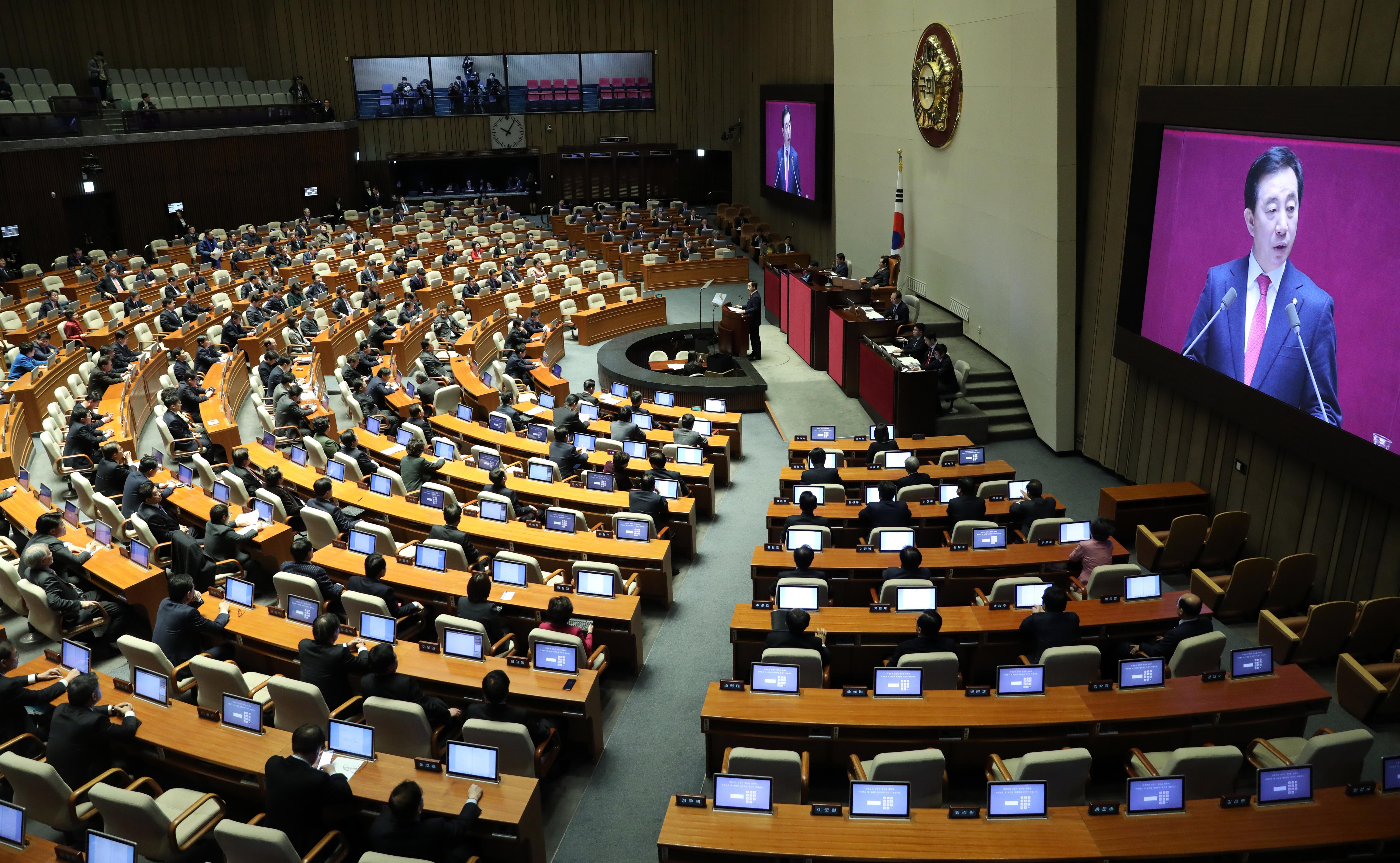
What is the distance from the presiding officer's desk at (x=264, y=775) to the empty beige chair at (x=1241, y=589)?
5.85 meters

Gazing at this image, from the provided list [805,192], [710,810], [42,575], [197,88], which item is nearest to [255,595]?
[42,575]

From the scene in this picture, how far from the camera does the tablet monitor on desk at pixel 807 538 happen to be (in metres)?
8.06

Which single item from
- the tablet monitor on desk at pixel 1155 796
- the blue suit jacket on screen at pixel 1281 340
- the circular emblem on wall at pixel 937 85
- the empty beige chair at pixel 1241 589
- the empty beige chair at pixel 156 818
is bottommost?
the empty beige chair at pixel 1241 589

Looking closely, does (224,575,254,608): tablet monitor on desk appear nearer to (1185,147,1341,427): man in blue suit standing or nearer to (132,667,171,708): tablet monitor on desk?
(132,667,171,708): tablet monitor on desk

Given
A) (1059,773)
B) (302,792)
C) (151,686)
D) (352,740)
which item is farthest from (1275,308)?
(151,686)

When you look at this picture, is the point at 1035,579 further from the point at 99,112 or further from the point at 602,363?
the point at 99,112

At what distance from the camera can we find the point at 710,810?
4836 millimetres

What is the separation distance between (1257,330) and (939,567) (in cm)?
356

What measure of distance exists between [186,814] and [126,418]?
8.34 metres

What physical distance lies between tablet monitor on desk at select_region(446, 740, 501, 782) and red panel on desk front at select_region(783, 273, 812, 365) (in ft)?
36.5

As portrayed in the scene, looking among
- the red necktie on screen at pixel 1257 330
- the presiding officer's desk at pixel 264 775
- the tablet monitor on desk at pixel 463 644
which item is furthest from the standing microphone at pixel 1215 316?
the presiding officer's desk at pixel 264 775

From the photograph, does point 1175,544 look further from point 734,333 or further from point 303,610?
point 734,333

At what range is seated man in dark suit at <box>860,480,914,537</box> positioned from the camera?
8.41 meters

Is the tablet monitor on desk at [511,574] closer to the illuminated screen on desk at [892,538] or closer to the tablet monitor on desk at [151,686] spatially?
the tablet monitor on desk at [151,686]
